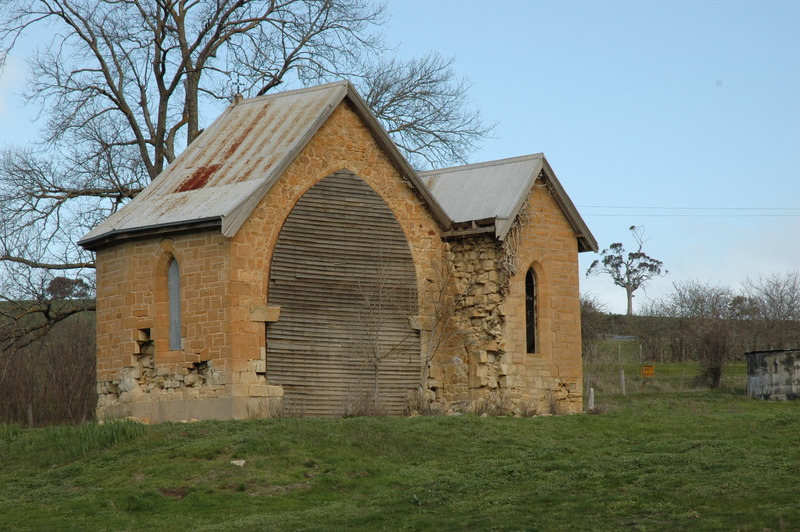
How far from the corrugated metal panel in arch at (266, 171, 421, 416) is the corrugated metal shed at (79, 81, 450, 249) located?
3.64 feet

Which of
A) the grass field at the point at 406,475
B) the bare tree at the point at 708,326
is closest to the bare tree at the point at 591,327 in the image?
the bare tree at the point at 708,326

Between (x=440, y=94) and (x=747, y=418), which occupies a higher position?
(x=440, y=94)

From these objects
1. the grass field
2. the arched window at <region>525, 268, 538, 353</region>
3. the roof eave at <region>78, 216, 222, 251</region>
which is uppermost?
the roof eave at <region>78, 216, 222, 251</region>

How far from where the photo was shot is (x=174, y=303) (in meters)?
24.0

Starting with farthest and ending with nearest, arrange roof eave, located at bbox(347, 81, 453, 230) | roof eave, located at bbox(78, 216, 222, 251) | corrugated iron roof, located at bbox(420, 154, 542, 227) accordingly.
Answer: corrugated iron roof, located at bbox(420, 154, 542, 227) → roof eave, located at bbox(347, 81, 453, 230) → roof eave, located at bbox(78, 216, 222, 251)

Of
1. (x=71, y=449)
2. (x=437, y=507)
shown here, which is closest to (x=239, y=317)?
(x=71, y=449)

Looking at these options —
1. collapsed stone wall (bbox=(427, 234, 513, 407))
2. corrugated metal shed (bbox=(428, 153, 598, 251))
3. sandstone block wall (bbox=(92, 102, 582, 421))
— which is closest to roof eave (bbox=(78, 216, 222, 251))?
sandstone block wall (bbox=(92, 102, 582, 421))

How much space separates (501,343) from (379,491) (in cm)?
936

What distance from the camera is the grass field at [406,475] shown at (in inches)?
577

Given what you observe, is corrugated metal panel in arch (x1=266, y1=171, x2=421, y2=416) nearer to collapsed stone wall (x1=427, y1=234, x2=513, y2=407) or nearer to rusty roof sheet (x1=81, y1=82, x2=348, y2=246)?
collapsed stone wall (x1=427, y1=234, x2=513, y2=407)

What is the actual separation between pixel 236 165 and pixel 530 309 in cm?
779

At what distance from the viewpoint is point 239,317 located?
75.2ft

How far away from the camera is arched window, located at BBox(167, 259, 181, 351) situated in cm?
2388

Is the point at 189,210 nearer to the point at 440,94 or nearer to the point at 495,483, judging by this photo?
the point at 495,483
